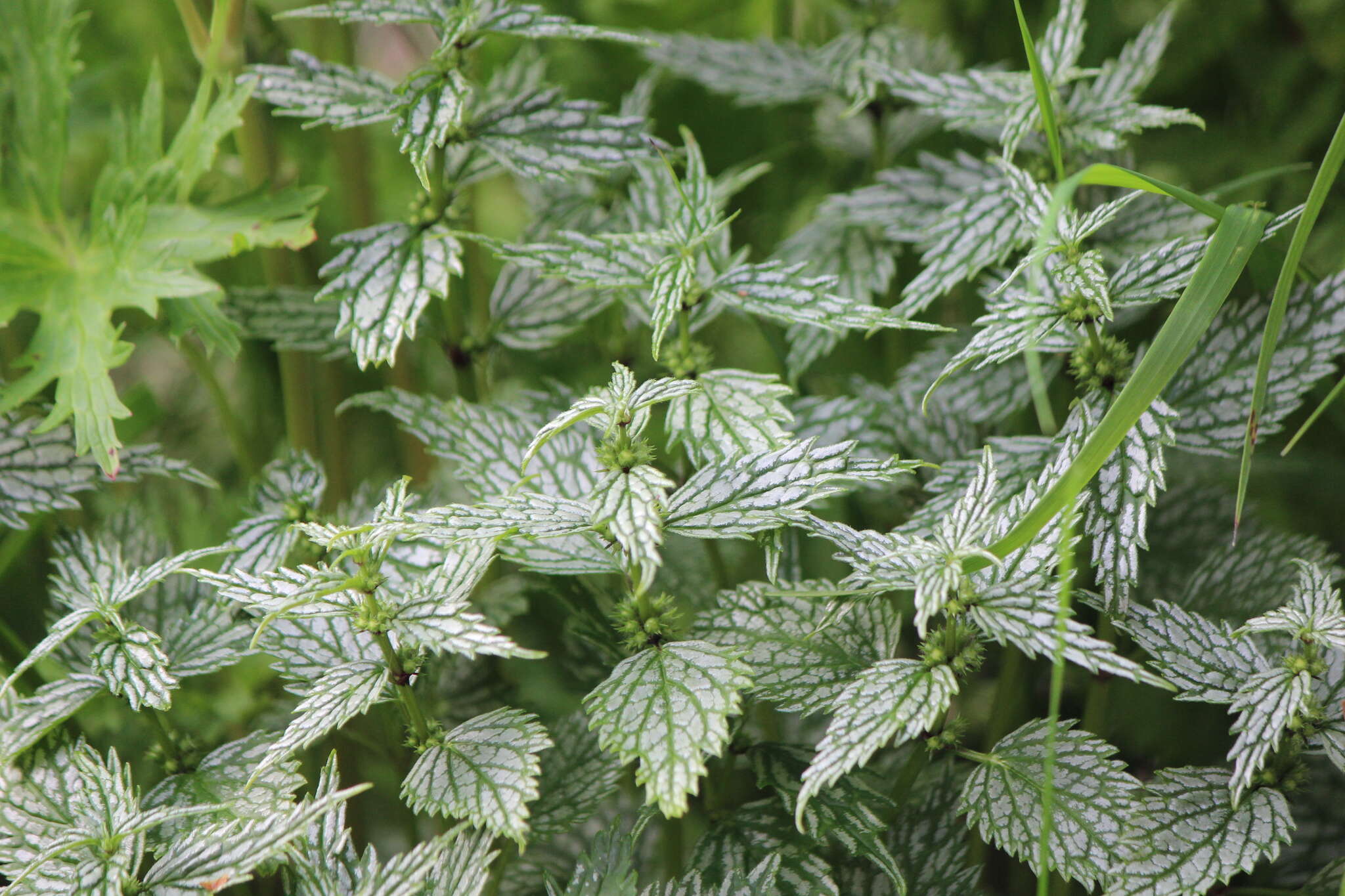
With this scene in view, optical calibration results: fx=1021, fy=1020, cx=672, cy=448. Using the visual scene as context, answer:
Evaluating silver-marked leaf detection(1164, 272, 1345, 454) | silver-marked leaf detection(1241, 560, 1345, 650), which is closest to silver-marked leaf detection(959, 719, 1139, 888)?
silver-marked leaf detection(1241, 560, 1345, 650)

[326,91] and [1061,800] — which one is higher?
[326,91]

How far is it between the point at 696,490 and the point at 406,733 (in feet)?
1.00

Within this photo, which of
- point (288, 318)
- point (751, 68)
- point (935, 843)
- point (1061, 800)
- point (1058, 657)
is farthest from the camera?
point (751, 68)

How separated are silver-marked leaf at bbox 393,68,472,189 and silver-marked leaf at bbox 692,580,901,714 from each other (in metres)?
0.39

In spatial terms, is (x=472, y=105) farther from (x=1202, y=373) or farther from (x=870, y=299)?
(x=1202, y=373)

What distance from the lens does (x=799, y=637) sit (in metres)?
0.71

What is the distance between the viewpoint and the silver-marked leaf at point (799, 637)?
0.67 meters

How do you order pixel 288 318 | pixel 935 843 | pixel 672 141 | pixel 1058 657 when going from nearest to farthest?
pixel 1058 657 < pixel 935 843 < pixel 288 318 < pixel 672 141

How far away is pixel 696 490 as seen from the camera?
667 millimetres

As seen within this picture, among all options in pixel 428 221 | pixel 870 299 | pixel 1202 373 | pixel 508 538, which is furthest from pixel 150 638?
pixel 1202 373

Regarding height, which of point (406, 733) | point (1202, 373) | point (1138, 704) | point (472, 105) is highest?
point (472, 105)

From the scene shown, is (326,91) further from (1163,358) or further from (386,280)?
(1163,358)

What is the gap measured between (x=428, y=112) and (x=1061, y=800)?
0.66 meters

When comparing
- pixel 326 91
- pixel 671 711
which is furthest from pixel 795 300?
pixel 326 91
